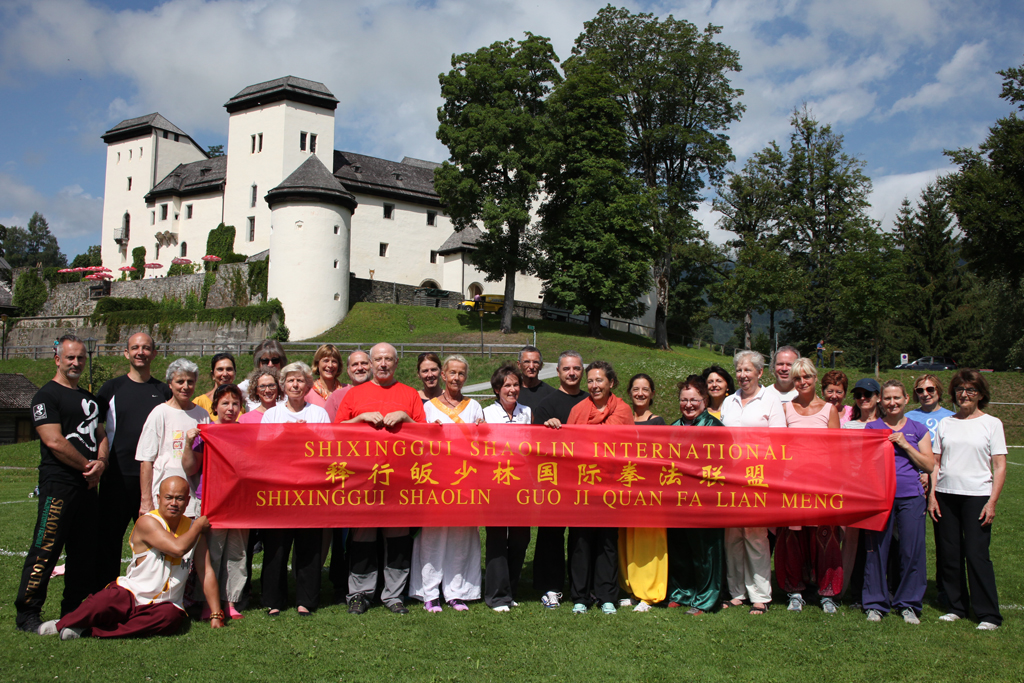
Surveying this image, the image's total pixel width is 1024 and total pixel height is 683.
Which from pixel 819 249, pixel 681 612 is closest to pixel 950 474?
pixel 681 612

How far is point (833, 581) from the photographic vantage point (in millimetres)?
5730

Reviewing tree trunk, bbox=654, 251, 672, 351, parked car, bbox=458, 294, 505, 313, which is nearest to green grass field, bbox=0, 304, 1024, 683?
parked car, bbox=458, 294, 505, 313

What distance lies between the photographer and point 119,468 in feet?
17.9

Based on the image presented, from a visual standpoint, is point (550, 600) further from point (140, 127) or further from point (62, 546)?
point (140, 127)

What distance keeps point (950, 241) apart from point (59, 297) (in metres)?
59.9

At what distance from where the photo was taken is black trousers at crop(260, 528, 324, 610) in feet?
17.8

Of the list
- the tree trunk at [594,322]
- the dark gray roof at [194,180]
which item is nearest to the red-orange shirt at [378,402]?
the tree trunk at [594,322]

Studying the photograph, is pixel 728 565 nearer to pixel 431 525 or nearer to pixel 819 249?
pixel 431 525

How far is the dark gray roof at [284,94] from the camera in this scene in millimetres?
47875

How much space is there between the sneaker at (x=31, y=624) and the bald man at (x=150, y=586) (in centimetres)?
8

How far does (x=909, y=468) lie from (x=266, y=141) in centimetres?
4955

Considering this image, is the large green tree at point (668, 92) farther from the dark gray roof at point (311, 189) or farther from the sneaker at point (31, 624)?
the sneaker at point (31, 624)

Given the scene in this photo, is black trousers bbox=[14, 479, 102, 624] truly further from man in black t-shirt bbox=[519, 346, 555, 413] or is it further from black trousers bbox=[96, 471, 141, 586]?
man in black t-shirt bbox=[519, 346, 555, 413]

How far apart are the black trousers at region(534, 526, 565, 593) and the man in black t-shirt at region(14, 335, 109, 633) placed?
343 centimetres
